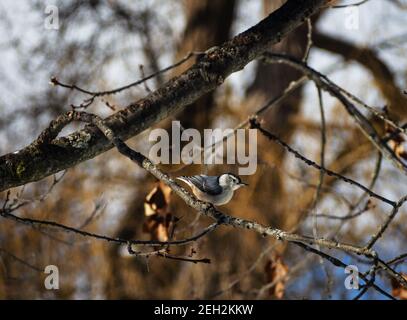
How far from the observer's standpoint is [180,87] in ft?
5.94

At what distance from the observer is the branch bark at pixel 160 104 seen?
1.68 m

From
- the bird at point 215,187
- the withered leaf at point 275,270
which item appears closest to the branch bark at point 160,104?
the bird at point 215,187

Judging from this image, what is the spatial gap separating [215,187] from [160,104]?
373 mm

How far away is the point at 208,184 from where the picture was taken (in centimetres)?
154

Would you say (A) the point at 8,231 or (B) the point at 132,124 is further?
(A) the point at 8,231

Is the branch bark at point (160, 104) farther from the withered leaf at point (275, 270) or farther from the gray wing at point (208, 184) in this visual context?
the withered leaf at point (275, 270)

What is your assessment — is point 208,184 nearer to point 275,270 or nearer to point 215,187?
point 215,187

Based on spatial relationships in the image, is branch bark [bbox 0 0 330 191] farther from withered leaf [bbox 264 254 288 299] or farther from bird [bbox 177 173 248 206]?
withered leaf [bbox 264 254 288 299]

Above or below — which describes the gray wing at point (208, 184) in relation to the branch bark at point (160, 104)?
below

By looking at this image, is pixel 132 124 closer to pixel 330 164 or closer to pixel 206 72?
pixel 206 72

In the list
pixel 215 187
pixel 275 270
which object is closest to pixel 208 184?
pixel 215 187
